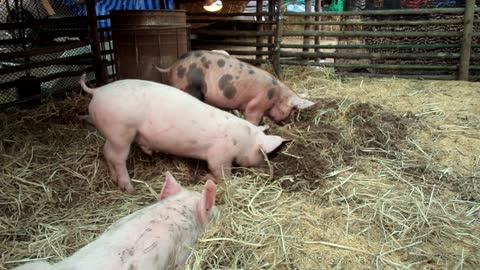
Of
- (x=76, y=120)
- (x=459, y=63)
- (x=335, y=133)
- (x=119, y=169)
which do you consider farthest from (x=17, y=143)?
(x=459, y=63)

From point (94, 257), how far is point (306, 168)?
1876mm

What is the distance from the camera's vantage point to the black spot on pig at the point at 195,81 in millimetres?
4383

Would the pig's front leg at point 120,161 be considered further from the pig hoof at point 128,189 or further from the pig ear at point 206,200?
the pig ear at point 206,200

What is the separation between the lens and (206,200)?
8.23 feet

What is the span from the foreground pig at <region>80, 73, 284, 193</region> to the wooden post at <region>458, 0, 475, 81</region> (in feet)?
15.5

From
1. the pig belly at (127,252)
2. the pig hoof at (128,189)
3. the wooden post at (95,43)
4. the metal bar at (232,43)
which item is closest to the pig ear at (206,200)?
the pig belly at (127,252)

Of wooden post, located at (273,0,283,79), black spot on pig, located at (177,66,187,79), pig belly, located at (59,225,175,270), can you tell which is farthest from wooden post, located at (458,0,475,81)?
pig belly, located at (59,225,175,270)

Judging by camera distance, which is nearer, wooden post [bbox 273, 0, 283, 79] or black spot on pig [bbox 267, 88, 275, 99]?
black spot on pig [bbox 267, 88, 275, 99]

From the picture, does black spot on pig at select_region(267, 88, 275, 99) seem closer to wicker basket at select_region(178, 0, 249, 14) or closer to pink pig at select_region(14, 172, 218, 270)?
pink pig at select_region(14, 172, 218, 270)

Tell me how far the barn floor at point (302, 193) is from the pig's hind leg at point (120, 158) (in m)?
0.08

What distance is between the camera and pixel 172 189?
271cm

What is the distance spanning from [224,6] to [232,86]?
155 inches

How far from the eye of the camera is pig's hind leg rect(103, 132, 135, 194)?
3184 mm

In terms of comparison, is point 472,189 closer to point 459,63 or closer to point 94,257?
point 94,257
